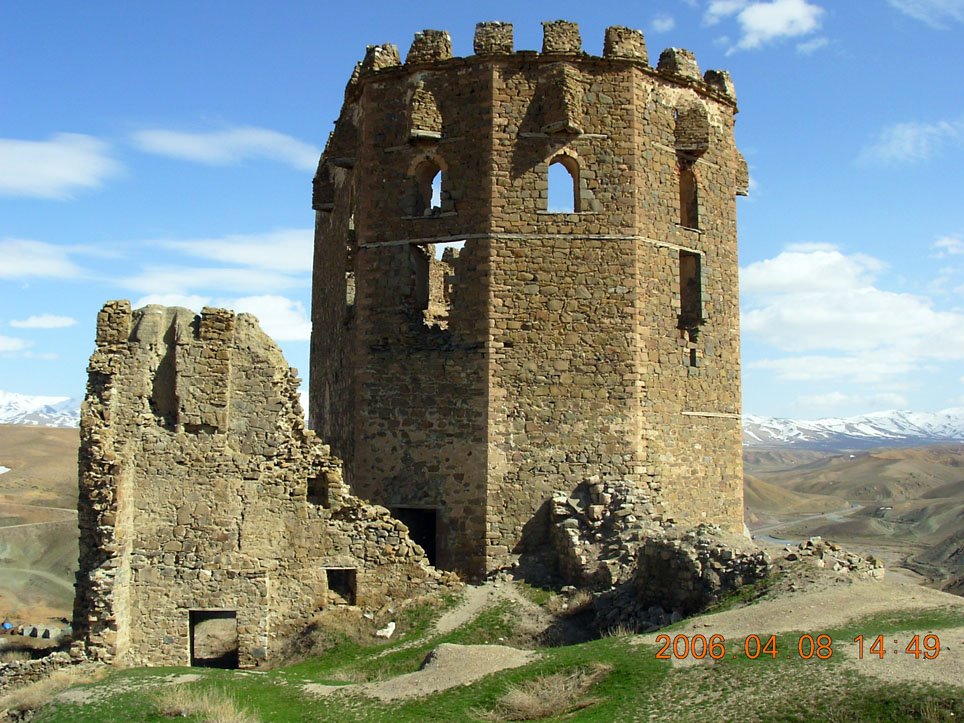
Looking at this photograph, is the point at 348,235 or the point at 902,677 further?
the point at 348,235

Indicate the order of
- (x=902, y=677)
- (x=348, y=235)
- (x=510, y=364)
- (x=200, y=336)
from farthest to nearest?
(x=348, y=235) → (x=510, y=364) → (x=200, y=336) → (x=902, y=677)

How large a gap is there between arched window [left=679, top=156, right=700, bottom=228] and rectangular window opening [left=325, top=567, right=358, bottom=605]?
8598mm

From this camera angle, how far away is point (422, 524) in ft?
56.4

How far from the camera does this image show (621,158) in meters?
16.6

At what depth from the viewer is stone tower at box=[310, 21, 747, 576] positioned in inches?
633

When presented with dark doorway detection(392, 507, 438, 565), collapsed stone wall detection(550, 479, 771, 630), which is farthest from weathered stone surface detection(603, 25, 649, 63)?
dark doorway detection(392, 507, 438, 565)

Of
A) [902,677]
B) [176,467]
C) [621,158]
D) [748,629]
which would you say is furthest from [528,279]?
[902,677]

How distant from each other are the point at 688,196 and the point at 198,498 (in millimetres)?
10156

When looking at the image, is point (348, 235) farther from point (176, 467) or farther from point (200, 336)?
A: point (176, 467)

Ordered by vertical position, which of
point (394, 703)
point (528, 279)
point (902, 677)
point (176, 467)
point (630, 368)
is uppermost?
point (528, 279)

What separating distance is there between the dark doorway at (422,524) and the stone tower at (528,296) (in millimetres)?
43

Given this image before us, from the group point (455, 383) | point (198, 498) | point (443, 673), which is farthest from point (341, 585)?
point (443, 673)

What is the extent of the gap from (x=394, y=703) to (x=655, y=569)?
14.7 ft

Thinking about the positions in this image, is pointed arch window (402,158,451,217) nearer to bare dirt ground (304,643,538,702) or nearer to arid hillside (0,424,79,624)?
bare dirt ground (304,643,538,702)
